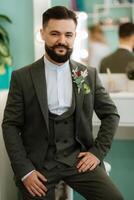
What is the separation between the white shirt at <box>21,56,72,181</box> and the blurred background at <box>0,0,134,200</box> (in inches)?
22.7

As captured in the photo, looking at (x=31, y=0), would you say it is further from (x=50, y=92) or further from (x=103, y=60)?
(x=50, y=92)

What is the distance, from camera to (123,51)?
7.56ft

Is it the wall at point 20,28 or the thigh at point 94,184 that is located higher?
the wall at point 20,28

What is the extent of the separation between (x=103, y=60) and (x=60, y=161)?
976mm

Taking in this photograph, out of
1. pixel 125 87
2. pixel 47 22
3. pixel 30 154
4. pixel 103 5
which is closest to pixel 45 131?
pixel 30 154

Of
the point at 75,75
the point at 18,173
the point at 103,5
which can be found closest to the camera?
the point at 18,173

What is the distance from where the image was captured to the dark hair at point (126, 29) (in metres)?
2.29

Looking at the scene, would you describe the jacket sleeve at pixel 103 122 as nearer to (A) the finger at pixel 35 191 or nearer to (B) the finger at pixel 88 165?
(B) the finger at pixel 88 165

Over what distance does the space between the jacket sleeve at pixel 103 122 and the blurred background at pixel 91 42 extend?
0.47m

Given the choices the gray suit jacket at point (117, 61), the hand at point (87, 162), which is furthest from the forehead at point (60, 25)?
the gray suit jacket at point (117, 61)

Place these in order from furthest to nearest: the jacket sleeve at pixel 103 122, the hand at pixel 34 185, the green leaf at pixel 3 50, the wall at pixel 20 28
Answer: the wall at pixel 20 28 → the green leaf at pixel 3 50 → the jacket sleeve at pixel 103 122 → the hand at pixel 34 185

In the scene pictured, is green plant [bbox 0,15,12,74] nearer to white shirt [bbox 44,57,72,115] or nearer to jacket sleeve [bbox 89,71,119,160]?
white shirt [bbox 44,57,72,115]

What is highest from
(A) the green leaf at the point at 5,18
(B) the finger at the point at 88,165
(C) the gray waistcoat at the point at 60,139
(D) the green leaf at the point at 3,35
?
(A) the green leaf at the point at 5,18

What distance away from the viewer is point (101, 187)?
1571mm
